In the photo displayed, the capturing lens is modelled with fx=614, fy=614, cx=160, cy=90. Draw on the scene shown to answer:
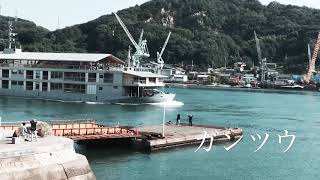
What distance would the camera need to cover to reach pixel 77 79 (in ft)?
322

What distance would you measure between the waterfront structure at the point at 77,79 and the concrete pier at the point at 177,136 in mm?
39138

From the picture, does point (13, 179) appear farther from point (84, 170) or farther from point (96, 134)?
point (96, 134)

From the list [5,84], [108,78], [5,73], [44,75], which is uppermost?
[5,73]

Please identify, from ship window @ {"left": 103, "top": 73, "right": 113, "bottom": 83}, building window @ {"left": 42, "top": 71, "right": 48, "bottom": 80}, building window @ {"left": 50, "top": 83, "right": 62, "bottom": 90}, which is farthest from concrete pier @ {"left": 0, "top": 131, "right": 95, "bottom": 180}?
building window @ {"left": 42, "top": 71, "right": 48, "bottom": 80}

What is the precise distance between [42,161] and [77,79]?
70.4 metres

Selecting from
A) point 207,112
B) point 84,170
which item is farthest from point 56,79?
point 84,170

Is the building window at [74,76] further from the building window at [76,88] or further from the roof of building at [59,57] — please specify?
the roof of building at [59,57]

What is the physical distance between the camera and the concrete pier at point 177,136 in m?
46.8

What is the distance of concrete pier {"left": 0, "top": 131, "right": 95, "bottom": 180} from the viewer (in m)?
26.8

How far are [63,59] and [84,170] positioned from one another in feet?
233

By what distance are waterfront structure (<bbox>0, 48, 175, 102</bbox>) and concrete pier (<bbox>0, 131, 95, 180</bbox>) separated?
63.8m

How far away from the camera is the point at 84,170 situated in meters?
30.3

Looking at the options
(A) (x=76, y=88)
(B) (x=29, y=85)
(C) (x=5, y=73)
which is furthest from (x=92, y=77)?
(C) (x=5, y=73)

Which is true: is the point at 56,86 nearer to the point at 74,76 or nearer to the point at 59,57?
the point at 74,76
